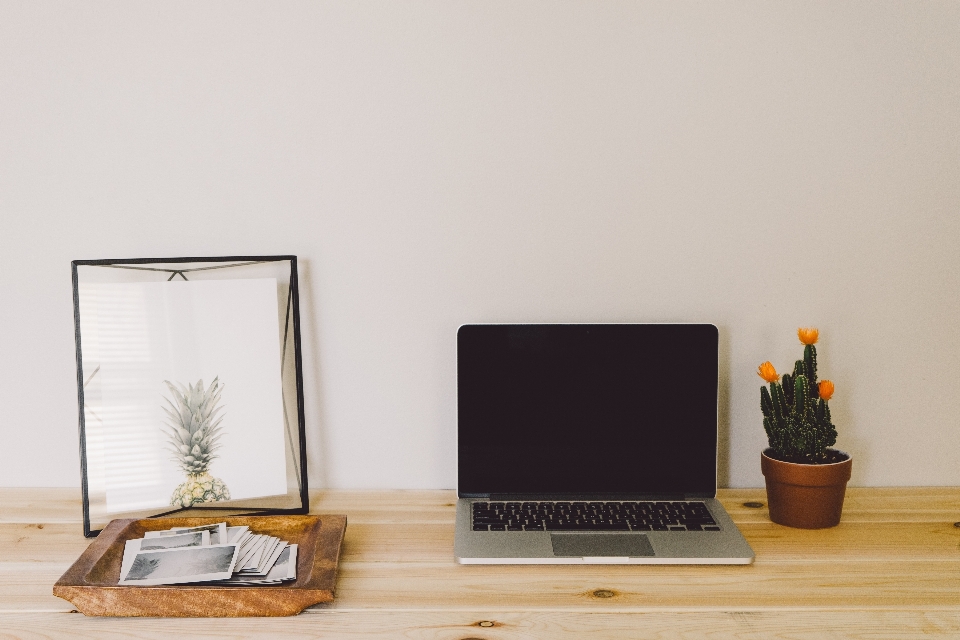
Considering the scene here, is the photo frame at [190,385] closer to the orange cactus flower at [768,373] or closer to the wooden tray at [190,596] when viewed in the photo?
the wooden tray at [190,596]

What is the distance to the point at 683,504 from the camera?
110cm

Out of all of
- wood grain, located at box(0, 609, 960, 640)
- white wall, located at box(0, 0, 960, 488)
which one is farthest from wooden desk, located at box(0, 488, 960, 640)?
white wall, located at box(0, 0, 960, 488)

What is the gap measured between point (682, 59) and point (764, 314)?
0.45 meters

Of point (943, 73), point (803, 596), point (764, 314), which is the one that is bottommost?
point (803, 596)

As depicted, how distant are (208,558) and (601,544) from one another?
1.75ft

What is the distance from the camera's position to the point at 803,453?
107cm

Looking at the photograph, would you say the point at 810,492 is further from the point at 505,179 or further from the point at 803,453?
the point at 505,179

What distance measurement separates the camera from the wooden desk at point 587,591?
2.62ft

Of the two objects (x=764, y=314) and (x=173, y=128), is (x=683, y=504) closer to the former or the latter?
(x=764, y=314)

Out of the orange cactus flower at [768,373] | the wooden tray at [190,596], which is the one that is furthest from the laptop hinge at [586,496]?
the wooden tray at [190,596]

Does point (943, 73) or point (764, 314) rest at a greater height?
point (943, 73)

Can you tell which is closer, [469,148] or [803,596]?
[803,596]

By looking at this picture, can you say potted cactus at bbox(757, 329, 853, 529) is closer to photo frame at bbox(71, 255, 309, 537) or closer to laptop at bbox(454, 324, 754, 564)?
laptop at bbox(454, 324, 754, 564)

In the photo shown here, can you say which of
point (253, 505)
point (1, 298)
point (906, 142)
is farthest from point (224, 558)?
point (906, 142)
